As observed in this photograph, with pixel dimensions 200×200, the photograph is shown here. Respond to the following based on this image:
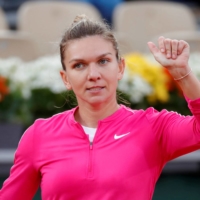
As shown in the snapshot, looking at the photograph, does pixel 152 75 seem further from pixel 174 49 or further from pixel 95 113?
pixel 174 49

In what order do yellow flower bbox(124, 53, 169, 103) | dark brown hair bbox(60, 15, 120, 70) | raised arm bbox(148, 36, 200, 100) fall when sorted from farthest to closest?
yellow flower bbox(124, 53, 169, 103) → dark brown hair bbox(60, 15, 120, 70) → raised arm bbox(148, 36, 200, 100)

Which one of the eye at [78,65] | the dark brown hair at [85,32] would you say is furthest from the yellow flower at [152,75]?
the eye at [78,65]

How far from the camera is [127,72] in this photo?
5711 millimetres

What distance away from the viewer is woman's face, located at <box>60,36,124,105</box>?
2.71m

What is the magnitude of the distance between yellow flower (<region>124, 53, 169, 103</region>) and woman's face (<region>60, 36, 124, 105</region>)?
2.83m

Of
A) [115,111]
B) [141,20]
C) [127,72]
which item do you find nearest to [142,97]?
[127,72]

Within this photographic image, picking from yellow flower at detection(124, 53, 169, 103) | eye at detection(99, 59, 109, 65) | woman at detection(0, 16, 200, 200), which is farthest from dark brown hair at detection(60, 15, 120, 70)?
yellow flower at detection(124, 53, 169, 103)

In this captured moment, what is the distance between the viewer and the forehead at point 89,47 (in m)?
2.75

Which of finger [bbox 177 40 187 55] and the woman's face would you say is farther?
the woman's face

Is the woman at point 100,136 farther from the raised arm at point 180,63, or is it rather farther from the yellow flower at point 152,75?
the yellow flower at point 152,75

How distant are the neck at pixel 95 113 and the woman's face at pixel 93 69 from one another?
40mm

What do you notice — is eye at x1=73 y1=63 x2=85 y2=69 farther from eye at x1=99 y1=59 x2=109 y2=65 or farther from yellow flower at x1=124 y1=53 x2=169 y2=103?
yellow flower at x1=124 y1=53 x2=169 y2=103

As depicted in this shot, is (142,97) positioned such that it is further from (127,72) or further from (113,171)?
(113,171)

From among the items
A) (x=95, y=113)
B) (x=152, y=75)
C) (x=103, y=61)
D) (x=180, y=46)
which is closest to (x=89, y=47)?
(x=103, y=61)
